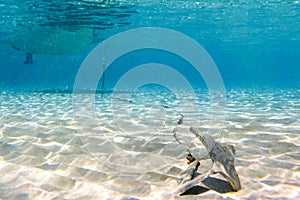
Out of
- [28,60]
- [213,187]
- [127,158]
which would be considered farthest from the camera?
[28,60]

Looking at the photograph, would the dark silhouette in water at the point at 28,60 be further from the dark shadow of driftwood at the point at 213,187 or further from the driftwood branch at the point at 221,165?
the driftwood branch at the point at 221,165

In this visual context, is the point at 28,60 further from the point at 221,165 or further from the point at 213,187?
the point at 221,165

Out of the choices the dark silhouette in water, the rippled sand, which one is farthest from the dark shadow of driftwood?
the dark silhouette in water

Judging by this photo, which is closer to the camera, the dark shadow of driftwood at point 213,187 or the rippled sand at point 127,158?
the dark shadow of driftwood at point 213,187

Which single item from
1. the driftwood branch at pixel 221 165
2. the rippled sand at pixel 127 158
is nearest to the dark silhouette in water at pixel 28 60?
the rippled sand at pixel 127 158

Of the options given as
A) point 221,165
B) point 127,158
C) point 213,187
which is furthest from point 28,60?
point 221,165

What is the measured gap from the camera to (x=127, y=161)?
451cm

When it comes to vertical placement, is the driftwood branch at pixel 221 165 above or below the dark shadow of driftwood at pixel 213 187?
above

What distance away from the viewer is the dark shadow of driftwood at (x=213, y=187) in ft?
10.5

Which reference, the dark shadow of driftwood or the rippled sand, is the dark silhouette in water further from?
the dark shadow of driftwood

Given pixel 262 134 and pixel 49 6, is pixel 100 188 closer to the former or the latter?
pixel 262 134

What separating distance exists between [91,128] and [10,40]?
18.7 m

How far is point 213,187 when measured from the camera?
3.31 metres

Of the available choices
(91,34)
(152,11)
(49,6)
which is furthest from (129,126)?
(152,11)
